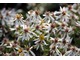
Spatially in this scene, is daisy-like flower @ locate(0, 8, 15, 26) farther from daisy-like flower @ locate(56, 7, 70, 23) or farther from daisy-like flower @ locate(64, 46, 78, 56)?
daisy-like flower @ locate(64, 46, 78, 56)

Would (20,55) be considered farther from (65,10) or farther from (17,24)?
(65,10)

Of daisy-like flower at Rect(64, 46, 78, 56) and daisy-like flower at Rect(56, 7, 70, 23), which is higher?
daisy-like flower at Rect(56, 7, 70, 23)

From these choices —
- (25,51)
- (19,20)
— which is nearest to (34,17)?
(19,20)

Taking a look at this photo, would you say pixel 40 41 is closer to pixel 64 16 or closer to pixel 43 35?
pixel 43 35

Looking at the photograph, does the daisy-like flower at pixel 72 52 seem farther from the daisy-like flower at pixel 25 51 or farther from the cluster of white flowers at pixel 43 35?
the daisy-like flower at pixel 25 51

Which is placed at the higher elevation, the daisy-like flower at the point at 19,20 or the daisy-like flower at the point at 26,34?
the daisy-like flower at the point at 19,20

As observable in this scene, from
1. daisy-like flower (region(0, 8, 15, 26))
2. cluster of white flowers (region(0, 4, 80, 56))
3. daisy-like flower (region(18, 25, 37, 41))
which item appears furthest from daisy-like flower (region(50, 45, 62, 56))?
daisy-like flower (region(0, 8, 15, 26))

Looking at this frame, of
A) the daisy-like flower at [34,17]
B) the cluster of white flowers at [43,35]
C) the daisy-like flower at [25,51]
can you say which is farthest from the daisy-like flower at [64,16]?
the daisy-like flower at [25,51]
